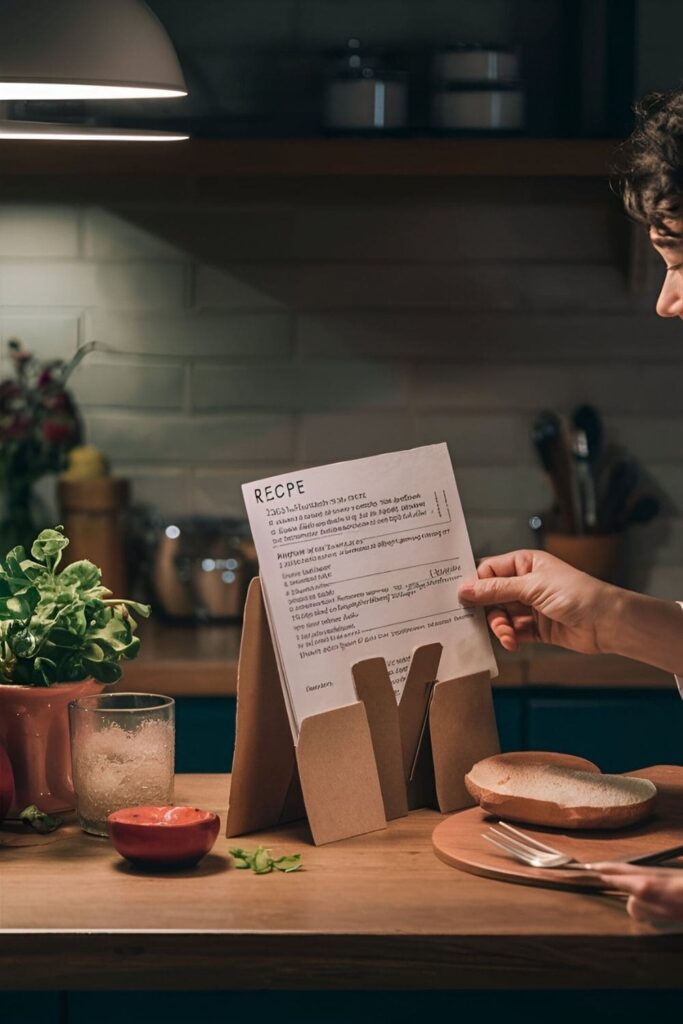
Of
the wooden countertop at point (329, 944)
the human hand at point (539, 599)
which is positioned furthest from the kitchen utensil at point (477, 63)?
the wooden countertop at point (329, 944)

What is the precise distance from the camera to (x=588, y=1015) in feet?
4.02

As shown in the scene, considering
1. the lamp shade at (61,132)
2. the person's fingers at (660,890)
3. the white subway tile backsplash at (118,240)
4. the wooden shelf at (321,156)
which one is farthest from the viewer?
the white subway tile backsplash at (118,240)

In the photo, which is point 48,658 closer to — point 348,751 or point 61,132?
point 348,751

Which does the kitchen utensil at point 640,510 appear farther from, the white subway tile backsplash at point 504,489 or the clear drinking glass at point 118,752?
the clear drinking glass at point 118,752

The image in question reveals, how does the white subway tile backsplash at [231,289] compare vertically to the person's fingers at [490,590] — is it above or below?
above

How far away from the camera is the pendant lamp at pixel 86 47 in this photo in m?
1.35

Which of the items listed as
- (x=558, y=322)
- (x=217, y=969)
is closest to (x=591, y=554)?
(x=558, y=322)

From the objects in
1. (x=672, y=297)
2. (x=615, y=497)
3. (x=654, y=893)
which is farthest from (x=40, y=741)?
(x=615, y=497)

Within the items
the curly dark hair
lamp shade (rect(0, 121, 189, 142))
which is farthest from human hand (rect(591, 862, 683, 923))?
lamp shade (rect(0, 121, 189, 142))

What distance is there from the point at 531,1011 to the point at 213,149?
207 centimetres

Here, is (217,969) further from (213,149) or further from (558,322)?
(558,322)

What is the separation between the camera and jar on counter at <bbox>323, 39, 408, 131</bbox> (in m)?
2.91

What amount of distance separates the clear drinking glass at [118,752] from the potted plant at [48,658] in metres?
0.06

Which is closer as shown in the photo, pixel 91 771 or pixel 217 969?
pixel 217 969
